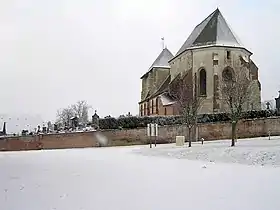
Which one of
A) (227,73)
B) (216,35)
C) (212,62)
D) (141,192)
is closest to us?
(141,192)

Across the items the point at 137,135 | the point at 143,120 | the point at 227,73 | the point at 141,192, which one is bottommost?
the point at 141,192

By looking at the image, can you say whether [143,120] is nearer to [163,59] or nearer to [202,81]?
Result: [202,81]

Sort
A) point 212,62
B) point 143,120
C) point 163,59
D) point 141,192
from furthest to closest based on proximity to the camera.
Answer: point 163,59 → point 212,62 → point 143,120 → point 141,192

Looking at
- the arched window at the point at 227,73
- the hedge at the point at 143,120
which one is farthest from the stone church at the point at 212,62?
the hedge at the point at 143,120

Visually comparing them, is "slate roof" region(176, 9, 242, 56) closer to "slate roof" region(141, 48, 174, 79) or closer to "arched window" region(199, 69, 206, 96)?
"arched window" region(199, 69, 206, 96)

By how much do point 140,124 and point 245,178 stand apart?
1403 inches

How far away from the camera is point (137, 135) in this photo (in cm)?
4688

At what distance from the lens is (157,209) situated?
7961 millimetres

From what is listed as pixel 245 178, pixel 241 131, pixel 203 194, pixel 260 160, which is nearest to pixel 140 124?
pixel 241 131

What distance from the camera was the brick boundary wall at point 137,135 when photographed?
140 ft

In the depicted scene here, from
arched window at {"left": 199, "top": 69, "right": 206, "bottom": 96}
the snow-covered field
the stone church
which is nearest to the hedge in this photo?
the stone church

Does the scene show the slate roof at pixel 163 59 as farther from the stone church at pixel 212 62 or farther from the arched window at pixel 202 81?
the arched window at pixel 202 81

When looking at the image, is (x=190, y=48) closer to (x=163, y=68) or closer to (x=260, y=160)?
(x=163, y=68)

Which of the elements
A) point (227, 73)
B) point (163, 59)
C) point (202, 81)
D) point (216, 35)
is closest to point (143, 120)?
point (202, 81)
